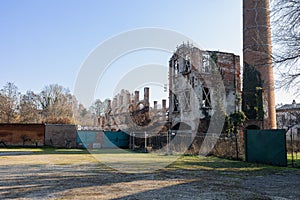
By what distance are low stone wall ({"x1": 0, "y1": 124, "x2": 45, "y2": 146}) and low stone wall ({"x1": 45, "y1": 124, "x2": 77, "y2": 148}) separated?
58cm

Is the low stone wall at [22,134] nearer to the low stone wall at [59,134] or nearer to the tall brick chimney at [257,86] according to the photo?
the low stone wall at [59,134]

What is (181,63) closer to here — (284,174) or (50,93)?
(284,174)

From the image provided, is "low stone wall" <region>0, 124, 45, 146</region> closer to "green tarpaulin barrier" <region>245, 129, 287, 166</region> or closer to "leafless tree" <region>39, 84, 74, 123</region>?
"leafless tree" <region>39, 84, 74, 123</region>

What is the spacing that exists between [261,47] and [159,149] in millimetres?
10538

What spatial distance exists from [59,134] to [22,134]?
3552mm

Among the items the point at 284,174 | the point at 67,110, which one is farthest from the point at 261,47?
the point at 67,110

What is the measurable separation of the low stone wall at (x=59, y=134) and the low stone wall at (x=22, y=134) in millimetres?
577

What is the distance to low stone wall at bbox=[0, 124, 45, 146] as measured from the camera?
2659cm

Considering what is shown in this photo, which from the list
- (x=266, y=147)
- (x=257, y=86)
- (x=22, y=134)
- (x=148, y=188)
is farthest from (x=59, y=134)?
(x=148, y=188)

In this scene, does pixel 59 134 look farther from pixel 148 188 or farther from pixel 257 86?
pixel 148 188

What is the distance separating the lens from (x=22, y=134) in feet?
87.9

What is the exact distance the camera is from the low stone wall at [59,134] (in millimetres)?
26578

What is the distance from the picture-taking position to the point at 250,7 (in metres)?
26.2

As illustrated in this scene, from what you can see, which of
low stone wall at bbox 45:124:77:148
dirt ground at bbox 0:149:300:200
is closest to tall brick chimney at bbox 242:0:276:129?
dirt ground at bbox 0:149:300:200
